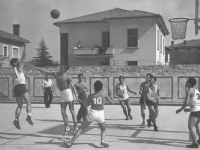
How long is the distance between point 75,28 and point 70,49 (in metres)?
2.62

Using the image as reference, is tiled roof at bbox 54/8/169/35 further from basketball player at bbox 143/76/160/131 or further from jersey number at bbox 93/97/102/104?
jersey number at bbox 93/97/102/104

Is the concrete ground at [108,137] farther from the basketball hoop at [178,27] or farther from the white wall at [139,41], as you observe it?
the white wall at [139,41]

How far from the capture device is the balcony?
3400 centimetres

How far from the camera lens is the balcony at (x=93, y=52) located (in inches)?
1339

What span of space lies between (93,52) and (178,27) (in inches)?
1035

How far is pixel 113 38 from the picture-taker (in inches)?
1356

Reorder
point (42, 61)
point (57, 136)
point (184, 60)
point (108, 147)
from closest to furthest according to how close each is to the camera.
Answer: point (108, 147) < point (57, 136) < point (184, 60) < point (42, 61)

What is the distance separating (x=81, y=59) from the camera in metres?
36.6

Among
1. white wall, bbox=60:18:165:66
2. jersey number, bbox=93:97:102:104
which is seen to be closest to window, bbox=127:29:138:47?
white wall, bbox=60:18:165:66

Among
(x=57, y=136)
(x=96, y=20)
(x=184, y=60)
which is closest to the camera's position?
(x=57, y=136)

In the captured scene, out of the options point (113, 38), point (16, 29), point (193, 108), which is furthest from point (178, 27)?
point (16, 29)

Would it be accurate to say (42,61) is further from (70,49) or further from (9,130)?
(9,130)

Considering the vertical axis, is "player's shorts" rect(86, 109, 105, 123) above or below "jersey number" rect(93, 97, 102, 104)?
below

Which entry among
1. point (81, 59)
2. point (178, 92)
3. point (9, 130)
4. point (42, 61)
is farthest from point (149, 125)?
point (42, 61)
